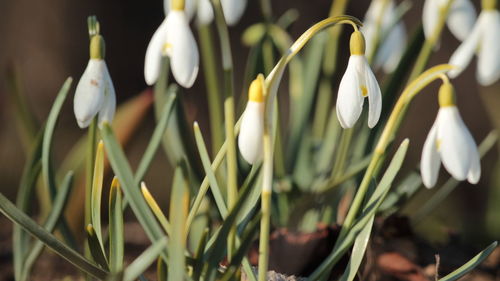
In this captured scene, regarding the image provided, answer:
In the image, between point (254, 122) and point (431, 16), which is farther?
point (431, 16)

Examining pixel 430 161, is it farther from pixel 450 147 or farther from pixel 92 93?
pixel 92 93

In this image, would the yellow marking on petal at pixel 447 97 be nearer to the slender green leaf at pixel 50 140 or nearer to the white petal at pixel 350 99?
the white petal at pixel 350 99

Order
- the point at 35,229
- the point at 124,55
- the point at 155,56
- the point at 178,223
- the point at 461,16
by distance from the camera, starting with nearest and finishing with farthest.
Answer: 1. the point at 178,223
2. the point at 35,229
3. the point at 155,56
4. the point at 461,16
5. the point at 124,55

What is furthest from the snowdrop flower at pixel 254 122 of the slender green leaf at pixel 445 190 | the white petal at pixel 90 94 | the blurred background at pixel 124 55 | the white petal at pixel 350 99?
the blurred background at pixel 124 55

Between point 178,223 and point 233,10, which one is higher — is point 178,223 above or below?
below

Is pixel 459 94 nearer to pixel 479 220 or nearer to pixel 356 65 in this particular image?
pixel 479 220

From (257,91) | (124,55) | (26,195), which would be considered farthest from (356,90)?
(124,55)

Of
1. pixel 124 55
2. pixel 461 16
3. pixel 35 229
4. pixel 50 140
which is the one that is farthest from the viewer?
pixel 124 55
